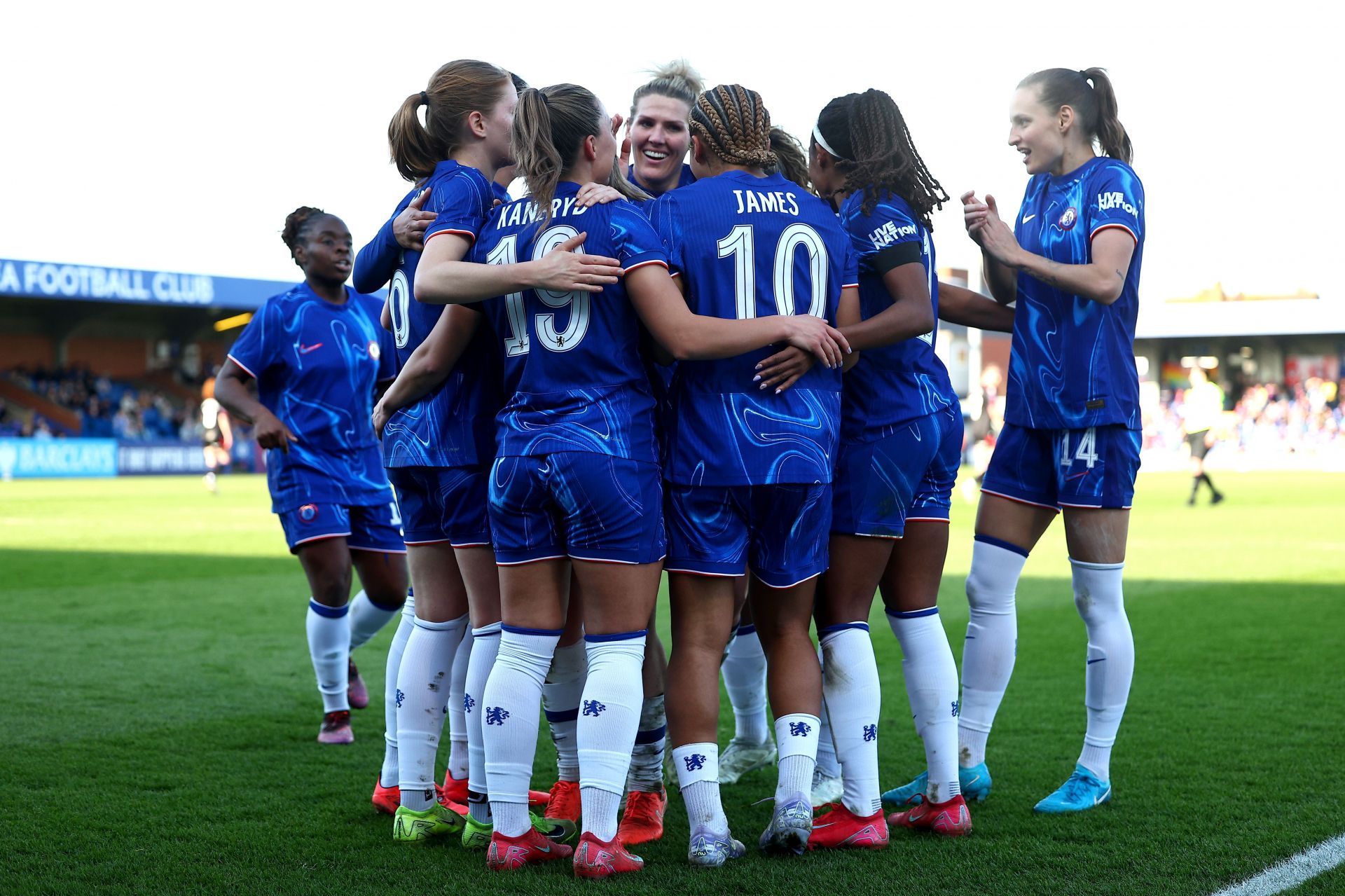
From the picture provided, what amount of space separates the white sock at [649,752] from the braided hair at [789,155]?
1761 millimetres

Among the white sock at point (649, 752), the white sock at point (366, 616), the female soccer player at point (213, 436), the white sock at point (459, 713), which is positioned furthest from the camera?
the female soccer player at point (213, 436)

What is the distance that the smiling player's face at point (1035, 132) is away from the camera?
13.0 ft

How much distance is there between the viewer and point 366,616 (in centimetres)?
561

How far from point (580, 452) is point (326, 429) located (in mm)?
2506

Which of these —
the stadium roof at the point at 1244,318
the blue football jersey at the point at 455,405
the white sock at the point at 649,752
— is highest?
the stadium roof at the point at 1244,318

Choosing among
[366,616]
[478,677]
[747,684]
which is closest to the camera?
[478,677]

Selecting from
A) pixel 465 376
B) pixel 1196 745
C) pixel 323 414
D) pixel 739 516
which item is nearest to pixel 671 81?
pixel 465 376

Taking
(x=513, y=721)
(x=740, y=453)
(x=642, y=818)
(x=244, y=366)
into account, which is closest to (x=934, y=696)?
(x=642, y=818)

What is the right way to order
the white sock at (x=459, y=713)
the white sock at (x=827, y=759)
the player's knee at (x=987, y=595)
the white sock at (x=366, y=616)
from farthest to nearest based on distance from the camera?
the white sock at (x=366, y=616), the white sock at (x=827, y=759), the player's knee at (x=987, y=595), the white sock at (x=459, y=713)

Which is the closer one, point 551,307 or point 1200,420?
point 551,307

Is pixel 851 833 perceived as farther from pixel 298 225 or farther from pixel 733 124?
pixel 298 225

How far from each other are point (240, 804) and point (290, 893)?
3.30ft

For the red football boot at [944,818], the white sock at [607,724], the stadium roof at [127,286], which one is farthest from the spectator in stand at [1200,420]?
the stadium roof at [127,286]

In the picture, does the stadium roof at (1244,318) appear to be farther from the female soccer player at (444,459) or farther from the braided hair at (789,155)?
the female soccer player at (444,459)
